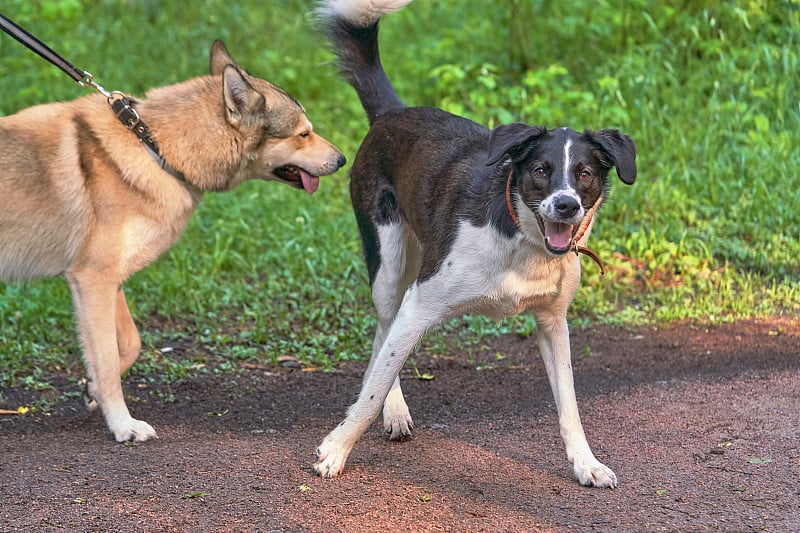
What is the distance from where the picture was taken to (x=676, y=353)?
5582 mm

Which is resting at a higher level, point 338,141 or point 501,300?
point 501,300

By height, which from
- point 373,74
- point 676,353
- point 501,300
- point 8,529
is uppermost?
point 373,74

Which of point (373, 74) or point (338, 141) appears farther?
point (338, 141)

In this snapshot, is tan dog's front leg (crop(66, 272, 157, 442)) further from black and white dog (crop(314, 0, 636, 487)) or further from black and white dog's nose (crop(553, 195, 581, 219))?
black and white dog's nose (crop(553, 195, 581, 219))

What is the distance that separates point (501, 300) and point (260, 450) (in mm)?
1229

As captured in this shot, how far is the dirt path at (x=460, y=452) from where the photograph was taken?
11.5ft

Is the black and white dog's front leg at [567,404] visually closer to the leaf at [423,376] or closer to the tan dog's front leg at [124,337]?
the leaf at [423,376]

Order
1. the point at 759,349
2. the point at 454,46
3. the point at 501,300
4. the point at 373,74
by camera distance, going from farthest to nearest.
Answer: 1. the point at 454,46
2. the point at 759,349
3. the point at 373,74
4. the point at 501,300

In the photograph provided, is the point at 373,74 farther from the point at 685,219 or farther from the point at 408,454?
the point at 685,219

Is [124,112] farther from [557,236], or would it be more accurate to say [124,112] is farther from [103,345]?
[557,236]

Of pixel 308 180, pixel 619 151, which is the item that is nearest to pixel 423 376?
pixel 308 180

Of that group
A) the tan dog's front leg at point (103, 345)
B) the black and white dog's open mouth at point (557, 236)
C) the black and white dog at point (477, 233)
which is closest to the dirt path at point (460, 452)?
the tan dog's front leg at point (103, 345)

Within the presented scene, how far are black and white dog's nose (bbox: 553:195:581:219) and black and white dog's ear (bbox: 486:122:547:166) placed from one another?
283 millimetres

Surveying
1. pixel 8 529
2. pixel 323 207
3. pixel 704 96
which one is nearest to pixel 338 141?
pixel 323 207
